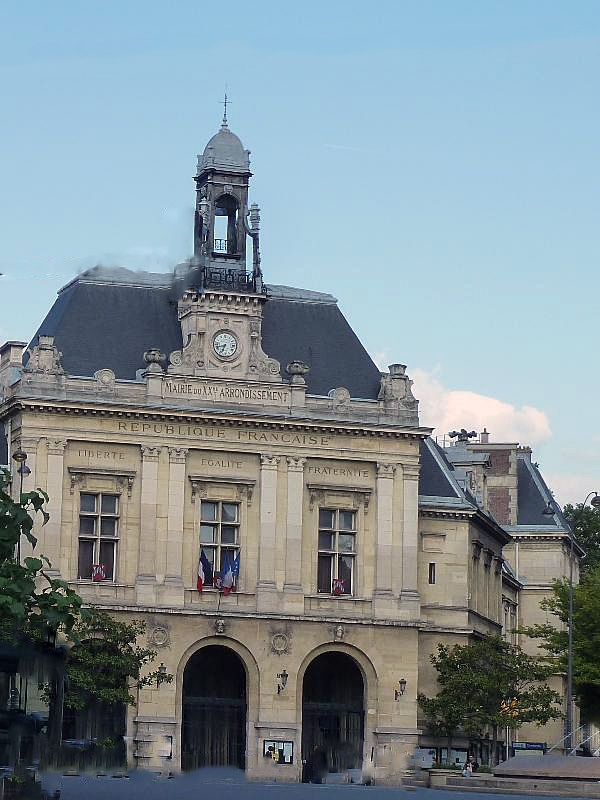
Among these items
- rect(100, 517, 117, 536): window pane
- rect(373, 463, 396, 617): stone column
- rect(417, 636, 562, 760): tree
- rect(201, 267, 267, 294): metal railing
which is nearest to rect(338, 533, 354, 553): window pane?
rect(373, 463, 396, 617): stone column

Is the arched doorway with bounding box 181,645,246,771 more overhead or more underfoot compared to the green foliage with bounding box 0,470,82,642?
more underfoot

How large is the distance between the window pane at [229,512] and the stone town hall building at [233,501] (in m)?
0.06

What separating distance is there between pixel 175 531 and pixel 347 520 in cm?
768

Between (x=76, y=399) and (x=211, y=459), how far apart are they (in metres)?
6.16

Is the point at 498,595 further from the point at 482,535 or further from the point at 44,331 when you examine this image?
the point at 44,331

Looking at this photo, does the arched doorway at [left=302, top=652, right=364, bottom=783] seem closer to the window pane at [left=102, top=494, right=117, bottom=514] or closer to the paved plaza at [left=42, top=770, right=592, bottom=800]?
the paved plaza at [left=42, top=770, right=592, bottom=800]

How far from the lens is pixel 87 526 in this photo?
293 ft

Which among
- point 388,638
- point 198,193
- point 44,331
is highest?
point 198,193

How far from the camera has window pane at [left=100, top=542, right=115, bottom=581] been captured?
89.5 meters

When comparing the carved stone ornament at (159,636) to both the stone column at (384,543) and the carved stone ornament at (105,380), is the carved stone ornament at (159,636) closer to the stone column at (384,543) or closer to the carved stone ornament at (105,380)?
the stone column at (384,543)

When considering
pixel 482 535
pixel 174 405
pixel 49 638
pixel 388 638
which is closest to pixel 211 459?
pixel 174 405

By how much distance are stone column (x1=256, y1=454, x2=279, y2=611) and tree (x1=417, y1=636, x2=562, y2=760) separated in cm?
853

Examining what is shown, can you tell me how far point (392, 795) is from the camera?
73.8m

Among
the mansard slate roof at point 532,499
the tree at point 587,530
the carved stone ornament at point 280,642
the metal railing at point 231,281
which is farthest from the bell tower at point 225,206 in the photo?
the tree at point 587,530
